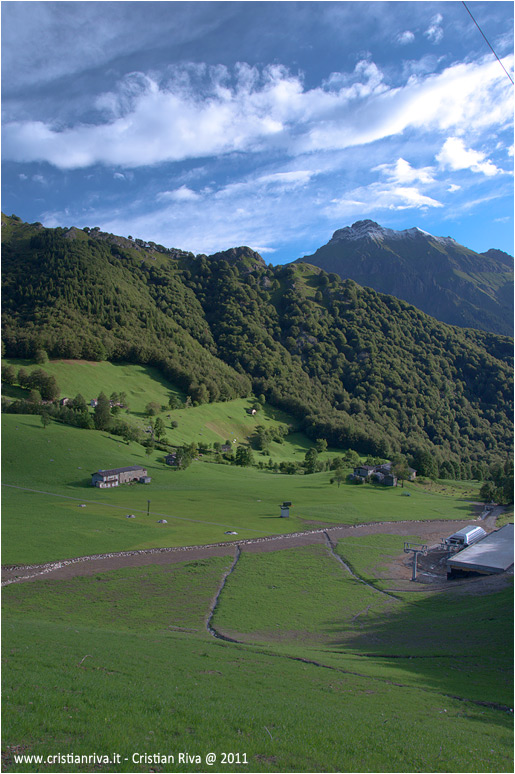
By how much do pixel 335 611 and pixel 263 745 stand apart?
2591cm

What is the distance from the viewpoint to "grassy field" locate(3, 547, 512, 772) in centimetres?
1080

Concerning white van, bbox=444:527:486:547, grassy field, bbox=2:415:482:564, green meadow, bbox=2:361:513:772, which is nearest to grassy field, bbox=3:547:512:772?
green meadow, bbox=2:361:513:772

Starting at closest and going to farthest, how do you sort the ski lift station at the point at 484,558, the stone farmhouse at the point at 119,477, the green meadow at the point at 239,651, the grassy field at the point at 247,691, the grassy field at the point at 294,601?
the grassy field at the point at 247,691, the green meadow at the point at 239,651, the grassy field at the point at 294,601, the ski lift station at the point at 484,558, the stone farmhouse at the point at 119,477

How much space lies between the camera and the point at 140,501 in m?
73.6

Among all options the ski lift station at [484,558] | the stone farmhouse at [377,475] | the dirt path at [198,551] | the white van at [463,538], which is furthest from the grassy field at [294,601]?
the stone farmhouse at [377,475]

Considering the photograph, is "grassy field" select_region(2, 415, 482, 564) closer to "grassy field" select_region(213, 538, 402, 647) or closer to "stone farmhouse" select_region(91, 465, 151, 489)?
"stone farmhouse" select_region(91, 465, 151, 489)

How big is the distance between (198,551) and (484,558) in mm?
32306

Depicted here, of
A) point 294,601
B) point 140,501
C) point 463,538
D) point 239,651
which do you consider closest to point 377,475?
point 463,538

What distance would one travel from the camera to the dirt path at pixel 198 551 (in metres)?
41.2

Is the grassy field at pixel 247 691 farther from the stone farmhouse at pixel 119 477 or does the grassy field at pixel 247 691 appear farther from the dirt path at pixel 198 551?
the stone farmhouse at pixel 119 477

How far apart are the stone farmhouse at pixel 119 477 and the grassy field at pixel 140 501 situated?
6.51 ft

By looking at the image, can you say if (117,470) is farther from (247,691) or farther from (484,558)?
(247,691)

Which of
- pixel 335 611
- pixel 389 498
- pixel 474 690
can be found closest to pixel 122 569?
pixel 335 611

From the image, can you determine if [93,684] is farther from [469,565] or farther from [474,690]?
[469,565]
